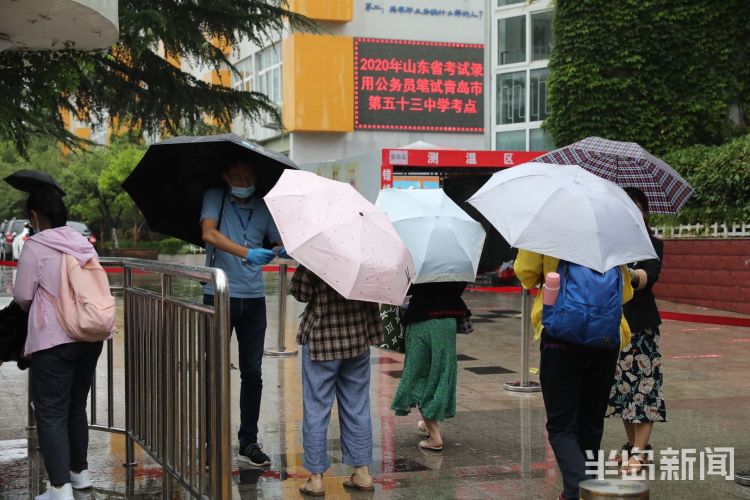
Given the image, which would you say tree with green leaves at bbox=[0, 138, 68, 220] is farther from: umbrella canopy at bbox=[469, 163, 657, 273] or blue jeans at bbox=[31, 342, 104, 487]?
umbrella canopy at bbox=[469, 163, 657, 273]

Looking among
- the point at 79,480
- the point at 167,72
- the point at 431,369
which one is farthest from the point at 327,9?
the point at 79,480

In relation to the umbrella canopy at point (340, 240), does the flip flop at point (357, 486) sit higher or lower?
lower

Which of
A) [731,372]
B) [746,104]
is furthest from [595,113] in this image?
[731,372]

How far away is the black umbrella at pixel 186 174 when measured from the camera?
6.26 meters

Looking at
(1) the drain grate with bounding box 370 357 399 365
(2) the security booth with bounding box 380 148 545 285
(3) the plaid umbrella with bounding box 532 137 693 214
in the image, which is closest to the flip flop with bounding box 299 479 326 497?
(3) the plaid umbrella with bounding box 532 137 693 214

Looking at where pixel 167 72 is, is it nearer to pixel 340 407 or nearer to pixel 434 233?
pixel 434 233

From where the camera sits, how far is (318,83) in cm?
4119

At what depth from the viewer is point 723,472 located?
20.7 feet

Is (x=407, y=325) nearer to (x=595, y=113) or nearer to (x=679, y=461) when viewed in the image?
(x=679, y=461)

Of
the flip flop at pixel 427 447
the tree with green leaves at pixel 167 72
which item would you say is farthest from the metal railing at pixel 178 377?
the tree with green leaves at pixel 167 72

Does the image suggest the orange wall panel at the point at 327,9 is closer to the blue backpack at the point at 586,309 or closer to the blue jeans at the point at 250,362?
the blue jeans at the point at 250,362

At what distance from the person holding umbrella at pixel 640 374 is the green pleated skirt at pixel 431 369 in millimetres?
1128

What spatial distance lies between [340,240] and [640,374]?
7.45ft

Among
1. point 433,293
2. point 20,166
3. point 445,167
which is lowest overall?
point 433,293
